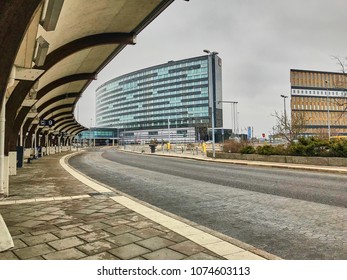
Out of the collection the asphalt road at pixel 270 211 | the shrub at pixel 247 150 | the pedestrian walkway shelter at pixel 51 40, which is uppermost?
the pedestrian walkway shelter at pixel 51 40

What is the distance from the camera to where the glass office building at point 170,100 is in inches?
4860

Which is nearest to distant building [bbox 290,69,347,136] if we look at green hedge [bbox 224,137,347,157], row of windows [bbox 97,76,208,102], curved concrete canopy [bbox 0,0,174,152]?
green hedge [bbox 224,137,347,157]

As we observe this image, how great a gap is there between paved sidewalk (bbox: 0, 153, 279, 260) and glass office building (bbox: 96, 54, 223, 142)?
99985mm

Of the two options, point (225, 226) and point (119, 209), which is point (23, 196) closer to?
point (119, 209)

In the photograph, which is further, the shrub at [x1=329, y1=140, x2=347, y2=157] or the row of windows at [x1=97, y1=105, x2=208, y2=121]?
the row of windows at [x1=97, y1=105, x2=208, y2=121]

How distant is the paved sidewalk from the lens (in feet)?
12.1

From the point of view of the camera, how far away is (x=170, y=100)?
136 metres

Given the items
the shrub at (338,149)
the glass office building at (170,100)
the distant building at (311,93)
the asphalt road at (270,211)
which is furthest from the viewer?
the glass office building at (170,100)

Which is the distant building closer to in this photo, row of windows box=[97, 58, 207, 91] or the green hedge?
the green hedge

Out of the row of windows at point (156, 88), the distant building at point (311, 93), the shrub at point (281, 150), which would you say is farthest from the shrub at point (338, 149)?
the row of windows at point (156, 88)

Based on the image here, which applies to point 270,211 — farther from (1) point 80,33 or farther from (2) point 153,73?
(2) point 153,73

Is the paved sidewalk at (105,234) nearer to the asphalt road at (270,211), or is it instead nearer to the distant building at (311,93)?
the asphalt road at (270,211)

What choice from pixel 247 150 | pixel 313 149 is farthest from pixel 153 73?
pixel 313 149

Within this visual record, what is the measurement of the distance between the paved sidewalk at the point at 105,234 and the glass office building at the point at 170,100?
99985mm
